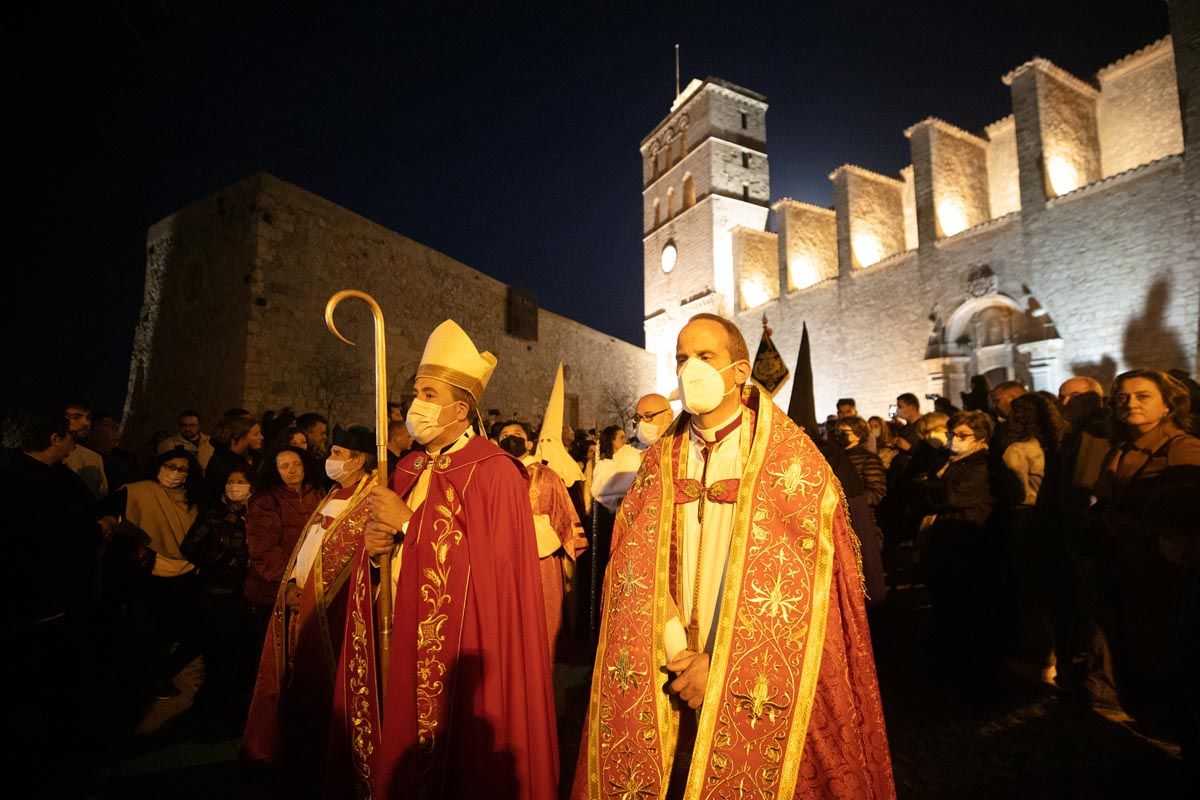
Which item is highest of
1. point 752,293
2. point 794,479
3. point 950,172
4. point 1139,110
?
point 1139,110

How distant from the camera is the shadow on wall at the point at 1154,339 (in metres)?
12.1

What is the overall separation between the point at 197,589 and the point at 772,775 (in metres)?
4.13

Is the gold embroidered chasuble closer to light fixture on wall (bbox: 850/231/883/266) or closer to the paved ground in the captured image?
the paved ground

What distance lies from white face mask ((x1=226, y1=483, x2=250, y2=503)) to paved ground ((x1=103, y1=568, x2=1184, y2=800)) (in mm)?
1409

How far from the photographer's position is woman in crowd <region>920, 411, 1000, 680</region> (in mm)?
4156

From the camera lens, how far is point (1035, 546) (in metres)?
4.00

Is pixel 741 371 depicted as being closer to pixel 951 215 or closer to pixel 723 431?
pixel 723 431

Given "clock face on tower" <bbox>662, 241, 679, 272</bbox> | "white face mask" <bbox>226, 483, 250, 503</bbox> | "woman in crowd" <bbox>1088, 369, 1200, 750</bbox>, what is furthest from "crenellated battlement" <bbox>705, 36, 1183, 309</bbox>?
"white face mask" <bbox>226, 483, 250, 503</bbox>

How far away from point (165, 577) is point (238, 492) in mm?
787

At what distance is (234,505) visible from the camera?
13.4 feet

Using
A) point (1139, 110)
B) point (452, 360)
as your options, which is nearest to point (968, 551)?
point (452, 360)

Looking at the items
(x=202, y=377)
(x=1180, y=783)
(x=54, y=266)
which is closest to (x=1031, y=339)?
(x=1180, y=783)

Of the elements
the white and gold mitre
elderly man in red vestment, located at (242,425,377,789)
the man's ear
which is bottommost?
elderly man in red vestment, located at (242,425,377,789)

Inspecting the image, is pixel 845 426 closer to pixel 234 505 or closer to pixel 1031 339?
pixel 234 505
